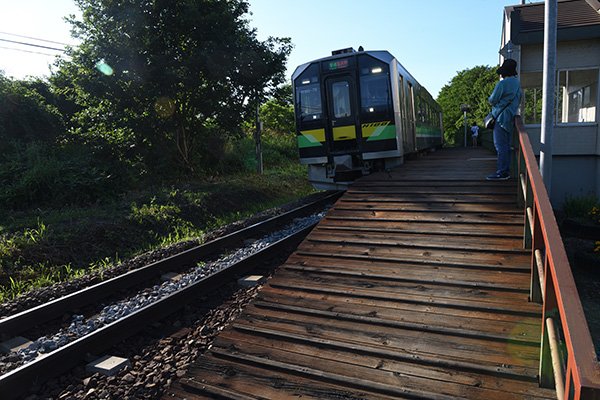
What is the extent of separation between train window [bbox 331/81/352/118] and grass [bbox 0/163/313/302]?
3450mm

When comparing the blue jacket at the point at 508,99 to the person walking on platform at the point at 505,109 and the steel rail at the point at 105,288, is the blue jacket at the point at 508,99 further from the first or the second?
the steel rail at the point at 105,288

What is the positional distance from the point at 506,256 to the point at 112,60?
12.0 metres

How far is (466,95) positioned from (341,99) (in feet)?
169

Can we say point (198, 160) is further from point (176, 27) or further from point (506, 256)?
point (506, 256)

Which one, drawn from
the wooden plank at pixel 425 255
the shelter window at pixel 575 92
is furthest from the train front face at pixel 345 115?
the wooden plank at pixel 425 255

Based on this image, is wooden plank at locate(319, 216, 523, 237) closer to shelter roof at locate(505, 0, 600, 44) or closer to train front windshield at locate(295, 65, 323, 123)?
train front windshield at locate(295, 65, 323, 123)

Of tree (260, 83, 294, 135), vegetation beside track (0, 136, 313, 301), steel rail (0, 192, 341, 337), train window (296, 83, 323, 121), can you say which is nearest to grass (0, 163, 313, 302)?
vegetation beside track (0, 136, 313, 301)

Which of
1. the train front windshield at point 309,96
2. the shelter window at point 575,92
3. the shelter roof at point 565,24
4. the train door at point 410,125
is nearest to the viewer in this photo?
the shelter roof at point 565,24

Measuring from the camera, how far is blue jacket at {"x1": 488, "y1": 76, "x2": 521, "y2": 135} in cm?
577

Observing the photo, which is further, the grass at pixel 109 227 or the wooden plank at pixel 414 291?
the grass at pixel 109 227

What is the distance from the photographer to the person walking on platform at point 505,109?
578 cm

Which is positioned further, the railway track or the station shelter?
the station shelter

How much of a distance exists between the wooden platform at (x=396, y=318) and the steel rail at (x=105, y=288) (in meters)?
2.34

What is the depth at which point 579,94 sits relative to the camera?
547 inches
